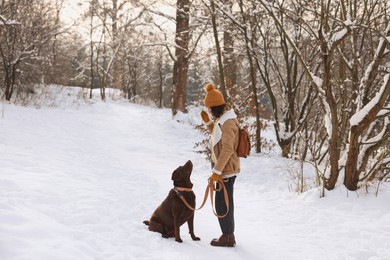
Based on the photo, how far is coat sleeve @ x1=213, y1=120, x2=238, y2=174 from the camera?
3.91 meters

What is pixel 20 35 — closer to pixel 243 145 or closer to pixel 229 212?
pixel 243 145

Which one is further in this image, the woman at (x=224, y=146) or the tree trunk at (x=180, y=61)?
the tree trunk at (x=180, y=61)

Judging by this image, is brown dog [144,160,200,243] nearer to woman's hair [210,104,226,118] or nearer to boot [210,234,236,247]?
boot [210,234,236,247]

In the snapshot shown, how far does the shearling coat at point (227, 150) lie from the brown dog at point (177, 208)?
0.33 metres

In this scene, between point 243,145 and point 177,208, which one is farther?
point 243,145

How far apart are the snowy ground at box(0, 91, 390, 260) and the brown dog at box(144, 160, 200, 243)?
13 centimetres

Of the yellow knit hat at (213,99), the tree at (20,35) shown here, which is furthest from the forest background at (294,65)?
the yellow knit hat at (213,99)

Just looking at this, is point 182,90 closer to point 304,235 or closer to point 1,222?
point 304,235

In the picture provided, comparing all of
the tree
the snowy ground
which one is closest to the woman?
the snowy ground

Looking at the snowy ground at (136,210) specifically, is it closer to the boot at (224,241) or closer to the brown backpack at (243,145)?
the boot at (224,241)

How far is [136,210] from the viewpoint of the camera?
506cm

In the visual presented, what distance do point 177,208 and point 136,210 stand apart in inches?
A: 50.1

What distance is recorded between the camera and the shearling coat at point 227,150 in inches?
154

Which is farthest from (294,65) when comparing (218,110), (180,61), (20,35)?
(20,35)
